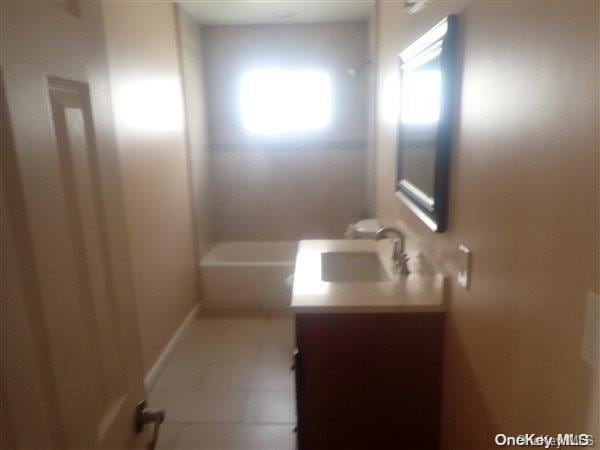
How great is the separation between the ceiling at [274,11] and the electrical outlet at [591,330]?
10.1ft

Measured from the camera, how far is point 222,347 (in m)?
3.11

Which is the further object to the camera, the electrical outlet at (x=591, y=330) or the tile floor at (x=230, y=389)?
the tile floor at (x=230, y=389)

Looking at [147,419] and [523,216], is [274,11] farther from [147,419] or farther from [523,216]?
[147,419]

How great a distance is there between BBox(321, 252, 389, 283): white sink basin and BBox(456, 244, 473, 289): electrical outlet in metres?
0.86

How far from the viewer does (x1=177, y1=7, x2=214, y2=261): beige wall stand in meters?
3.44

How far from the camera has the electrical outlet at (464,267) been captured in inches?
54.2

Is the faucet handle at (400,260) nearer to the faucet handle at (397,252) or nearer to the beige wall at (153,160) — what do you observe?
the faucet handle at (397,252)

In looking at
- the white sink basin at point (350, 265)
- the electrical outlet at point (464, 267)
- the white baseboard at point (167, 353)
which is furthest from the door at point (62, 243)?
the white baseboard at point (167, 353)

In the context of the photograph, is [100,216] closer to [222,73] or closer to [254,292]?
[254,292]

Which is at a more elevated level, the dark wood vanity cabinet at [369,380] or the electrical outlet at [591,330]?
the electrical outlet at [591,330]

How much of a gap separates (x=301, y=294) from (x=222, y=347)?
5.07ft

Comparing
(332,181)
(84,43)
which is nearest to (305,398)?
(84,43)

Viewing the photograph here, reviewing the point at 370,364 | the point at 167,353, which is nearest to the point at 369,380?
the point at 370,364

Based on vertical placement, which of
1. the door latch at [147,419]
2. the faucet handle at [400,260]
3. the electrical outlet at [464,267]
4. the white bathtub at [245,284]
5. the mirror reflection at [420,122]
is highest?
the mirror reflection at [420,122]
